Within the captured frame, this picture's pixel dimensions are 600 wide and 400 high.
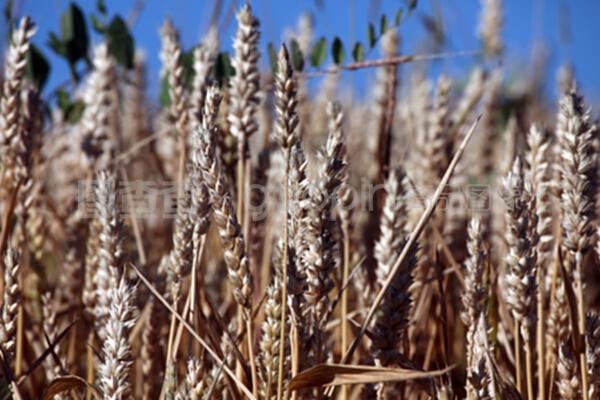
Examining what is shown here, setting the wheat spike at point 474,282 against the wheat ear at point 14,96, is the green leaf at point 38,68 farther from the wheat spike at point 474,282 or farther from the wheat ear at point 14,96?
the wheat spike at point 474,282

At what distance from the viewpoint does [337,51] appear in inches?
44.6

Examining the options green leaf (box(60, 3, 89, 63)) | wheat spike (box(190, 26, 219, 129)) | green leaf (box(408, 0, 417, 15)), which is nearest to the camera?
wheat spike (box(190, 26, 219, 129))

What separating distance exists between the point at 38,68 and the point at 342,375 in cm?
94

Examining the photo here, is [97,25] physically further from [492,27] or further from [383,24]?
[492,27]

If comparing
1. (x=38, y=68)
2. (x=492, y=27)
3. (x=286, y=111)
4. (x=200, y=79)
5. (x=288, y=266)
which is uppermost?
(x=492, y=27)

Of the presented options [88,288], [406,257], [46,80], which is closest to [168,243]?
[46,80]

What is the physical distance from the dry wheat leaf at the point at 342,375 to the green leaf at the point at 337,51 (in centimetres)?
68

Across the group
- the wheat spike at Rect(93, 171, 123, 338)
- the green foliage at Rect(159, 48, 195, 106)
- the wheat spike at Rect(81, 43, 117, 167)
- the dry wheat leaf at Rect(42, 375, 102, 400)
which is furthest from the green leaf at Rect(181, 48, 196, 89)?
the dry wheat leaf at Rect(42, 375, 102, 400)

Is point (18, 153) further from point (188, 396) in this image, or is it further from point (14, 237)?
point (188, 396)

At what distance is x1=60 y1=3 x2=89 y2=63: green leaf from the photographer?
50.9 inches

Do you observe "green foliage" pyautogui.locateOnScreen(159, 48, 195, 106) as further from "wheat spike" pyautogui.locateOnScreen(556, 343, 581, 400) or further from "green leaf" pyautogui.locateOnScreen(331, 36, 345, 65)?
"wheat spike" pyautogui.locateOnScreen(556, 343, 581, 400)

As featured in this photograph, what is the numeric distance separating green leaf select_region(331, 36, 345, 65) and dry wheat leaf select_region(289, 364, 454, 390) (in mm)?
677

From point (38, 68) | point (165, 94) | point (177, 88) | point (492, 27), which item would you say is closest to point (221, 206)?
point (177, 88)

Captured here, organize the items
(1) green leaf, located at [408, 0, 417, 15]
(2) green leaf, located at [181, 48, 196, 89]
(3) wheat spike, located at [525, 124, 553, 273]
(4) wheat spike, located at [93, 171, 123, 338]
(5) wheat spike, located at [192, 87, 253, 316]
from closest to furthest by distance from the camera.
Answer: (5) wheat spike, located at [192, 87, 253, 316]
(4) wheat spike, located at [93, 171, 123, 338]
(3) wheat spike, located at [525, 124, 553, 273]
(1) green leaf, located at [408, 0, 417, 15]
(2) green leaf, located at [181, 48, 196, 89]
